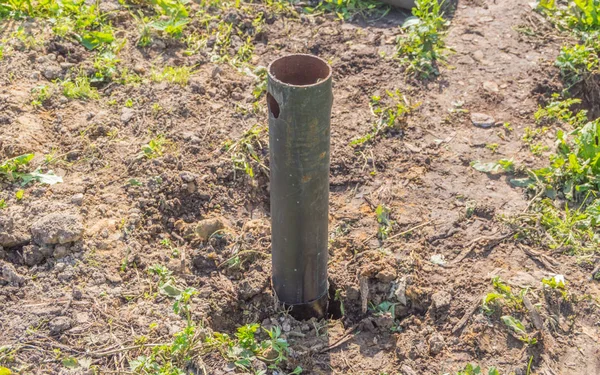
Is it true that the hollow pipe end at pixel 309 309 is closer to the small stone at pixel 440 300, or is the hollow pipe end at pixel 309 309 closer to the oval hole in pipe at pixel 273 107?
the small stone at pixel 440 300

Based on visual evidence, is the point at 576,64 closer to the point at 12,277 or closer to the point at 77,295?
the point at 77,295

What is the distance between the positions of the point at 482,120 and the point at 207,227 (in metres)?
1.99

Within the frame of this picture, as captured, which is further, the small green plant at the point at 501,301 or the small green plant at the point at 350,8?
the small green plant at the point at 350,8

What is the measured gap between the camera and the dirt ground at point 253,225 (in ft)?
10.3

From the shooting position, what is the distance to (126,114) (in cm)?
421

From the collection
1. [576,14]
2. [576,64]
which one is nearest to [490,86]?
[576,64]

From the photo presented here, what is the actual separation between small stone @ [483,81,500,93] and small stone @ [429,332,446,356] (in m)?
2.11

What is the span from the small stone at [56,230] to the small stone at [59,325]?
42 cm

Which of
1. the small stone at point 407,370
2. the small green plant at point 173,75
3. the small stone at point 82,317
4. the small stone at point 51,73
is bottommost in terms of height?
the small stone at point 407,370

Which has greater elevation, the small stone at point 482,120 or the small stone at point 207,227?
the small stone at point 482,120

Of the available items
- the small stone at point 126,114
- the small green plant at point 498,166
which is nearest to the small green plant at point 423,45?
the small green plant at point 498,166

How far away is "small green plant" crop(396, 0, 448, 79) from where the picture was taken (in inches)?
188

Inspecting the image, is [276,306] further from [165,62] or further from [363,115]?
[165,62]

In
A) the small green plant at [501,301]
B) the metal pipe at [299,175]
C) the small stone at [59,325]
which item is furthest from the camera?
the small green plant at [501,301]
